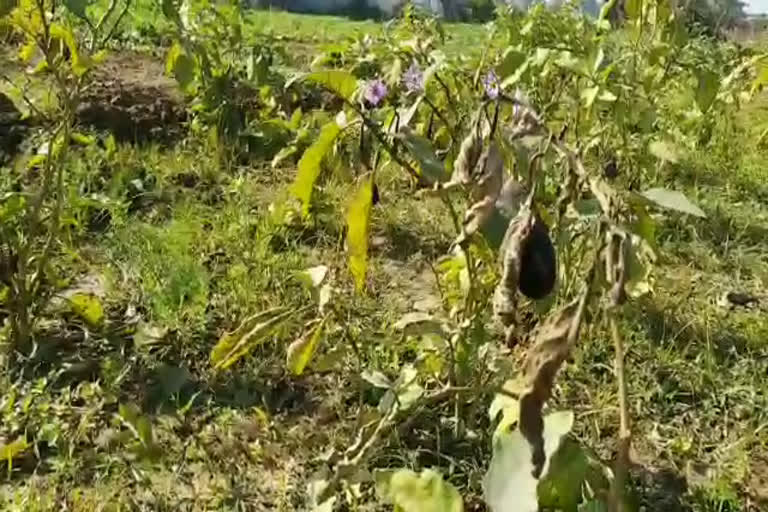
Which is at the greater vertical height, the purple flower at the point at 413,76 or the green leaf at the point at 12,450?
the purple flower at the point at 413,76

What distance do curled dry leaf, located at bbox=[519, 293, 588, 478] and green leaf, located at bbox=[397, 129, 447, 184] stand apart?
0.58 metres

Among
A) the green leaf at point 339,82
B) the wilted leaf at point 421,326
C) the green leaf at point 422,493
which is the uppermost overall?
the green leaf at point 339,82

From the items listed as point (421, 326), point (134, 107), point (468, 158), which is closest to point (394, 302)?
point (421, 326)

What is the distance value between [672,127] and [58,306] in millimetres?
1987

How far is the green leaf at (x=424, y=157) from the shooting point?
5.09 feet

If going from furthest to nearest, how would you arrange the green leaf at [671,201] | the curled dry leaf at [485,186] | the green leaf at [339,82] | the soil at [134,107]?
1. the soil at [134,107]
2. the green leaf at [339,82]
3. the curled dry leaf at [485,186]
4. the green leaf at [671,201]

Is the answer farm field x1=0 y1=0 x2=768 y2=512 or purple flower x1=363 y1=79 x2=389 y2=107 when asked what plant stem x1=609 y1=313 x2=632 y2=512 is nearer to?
farm field x1=0 y1=0 x2=768 y2=512

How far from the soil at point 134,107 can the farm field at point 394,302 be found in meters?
0.21

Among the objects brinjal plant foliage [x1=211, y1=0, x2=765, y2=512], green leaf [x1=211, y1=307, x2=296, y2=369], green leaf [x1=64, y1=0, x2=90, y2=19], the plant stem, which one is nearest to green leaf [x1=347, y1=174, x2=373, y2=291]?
brinjal plant foliage [x1=211, y1=0, x2=765, y2=512]

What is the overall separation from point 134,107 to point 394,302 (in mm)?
1550

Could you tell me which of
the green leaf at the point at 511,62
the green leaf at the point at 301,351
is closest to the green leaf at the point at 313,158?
the green leaf at the point at 301,351

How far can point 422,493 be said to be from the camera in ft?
4.58

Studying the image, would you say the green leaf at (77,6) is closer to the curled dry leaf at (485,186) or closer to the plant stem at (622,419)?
the curled dry leaf at (485,186)

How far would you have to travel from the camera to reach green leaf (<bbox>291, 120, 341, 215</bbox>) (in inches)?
59.6
